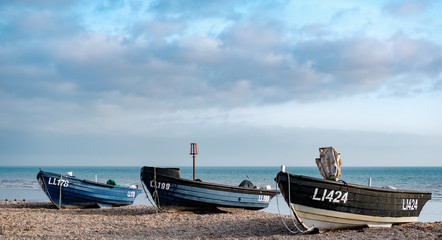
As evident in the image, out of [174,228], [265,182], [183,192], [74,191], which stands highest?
[183,192]

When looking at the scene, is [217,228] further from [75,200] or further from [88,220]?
[75,200]

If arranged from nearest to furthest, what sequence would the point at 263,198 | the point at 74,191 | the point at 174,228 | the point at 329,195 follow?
the point at 329,195 → the point at 174,228 → the point at 263,198 → the point at 74,191

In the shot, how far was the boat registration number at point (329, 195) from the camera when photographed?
10766 millimetres

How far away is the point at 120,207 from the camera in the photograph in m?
19.2

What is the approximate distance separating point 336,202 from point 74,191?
1155 centimetres

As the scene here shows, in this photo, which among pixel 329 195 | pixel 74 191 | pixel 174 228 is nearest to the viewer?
pixel 329 195

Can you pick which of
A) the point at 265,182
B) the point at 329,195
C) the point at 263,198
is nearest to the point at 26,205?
the point at 263,198

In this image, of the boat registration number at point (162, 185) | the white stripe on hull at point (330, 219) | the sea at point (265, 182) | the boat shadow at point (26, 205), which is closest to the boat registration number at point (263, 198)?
the sea at point (265, 182)

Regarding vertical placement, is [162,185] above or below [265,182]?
above

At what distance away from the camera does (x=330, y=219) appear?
1118 cm

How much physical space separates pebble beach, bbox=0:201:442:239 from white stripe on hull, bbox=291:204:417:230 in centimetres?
Answer: 20

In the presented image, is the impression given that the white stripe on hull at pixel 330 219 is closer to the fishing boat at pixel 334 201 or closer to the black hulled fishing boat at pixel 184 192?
the fishing boat at pixel 334 201

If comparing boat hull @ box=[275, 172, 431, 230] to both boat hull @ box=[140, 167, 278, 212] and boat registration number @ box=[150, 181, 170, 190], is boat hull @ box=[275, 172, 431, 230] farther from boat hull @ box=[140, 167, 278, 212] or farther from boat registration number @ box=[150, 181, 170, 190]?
boat registration number @ box=[150, 181, 170, 190]

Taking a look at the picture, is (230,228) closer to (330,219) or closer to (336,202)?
(330,219)
